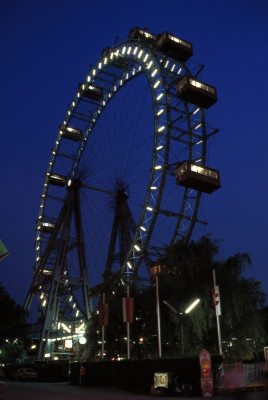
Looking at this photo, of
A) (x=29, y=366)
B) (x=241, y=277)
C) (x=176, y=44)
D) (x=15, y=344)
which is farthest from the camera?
(x=15, y=344)

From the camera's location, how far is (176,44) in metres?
39.3

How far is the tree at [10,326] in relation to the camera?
136 feet

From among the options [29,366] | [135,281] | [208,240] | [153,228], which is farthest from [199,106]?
[29,366]

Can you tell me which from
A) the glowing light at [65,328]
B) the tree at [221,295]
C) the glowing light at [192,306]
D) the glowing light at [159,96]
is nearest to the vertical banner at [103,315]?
the tree at [221,295]

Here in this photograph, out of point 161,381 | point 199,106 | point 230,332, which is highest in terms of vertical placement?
point 199,106

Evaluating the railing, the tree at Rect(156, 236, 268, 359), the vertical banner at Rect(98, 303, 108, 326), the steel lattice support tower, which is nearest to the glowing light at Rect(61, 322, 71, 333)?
the steel lattice support tower

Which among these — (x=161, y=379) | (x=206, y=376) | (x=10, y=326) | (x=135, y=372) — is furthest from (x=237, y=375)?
(x=10, y=326)

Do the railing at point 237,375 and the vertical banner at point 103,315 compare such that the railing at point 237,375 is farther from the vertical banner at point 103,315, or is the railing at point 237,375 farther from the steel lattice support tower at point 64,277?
the steel lattice support tower at point 64,277

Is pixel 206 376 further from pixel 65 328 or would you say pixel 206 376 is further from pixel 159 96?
pixel 65 328

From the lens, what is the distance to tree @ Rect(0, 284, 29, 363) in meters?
41.4

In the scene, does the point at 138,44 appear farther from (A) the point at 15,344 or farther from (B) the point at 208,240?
(A) the point at 15,344

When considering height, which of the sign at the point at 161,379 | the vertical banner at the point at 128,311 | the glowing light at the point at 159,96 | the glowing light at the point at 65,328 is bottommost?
the sign at the point at 161,379

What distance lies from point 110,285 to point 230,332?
1295 cm

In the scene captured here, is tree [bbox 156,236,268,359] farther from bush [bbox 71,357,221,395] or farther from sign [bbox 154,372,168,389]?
sign [bbox 154,372,168,389]
